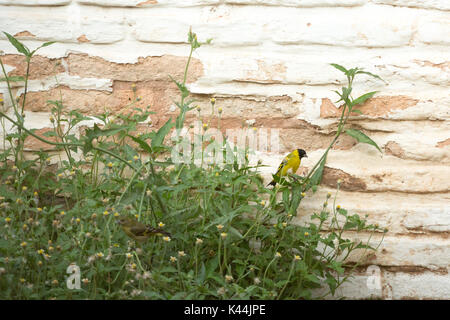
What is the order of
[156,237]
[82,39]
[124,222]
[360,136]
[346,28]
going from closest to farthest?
[124,222] → [156,237] → [360,136] → [346,28] → [82,39]

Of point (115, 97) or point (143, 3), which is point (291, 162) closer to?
point (115, 97)

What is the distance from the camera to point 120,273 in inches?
72.4

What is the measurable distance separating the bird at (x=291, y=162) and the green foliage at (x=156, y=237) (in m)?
0.06

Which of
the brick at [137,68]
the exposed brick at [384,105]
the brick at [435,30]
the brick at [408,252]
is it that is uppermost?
the brick at [435,30]

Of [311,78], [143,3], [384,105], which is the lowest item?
[384,105]

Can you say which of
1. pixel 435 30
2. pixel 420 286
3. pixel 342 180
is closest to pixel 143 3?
pixel 342 180

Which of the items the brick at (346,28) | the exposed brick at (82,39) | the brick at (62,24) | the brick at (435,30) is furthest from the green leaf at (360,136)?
the exposed brick at (82,39)

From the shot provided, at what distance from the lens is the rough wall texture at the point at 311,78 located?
2.34m

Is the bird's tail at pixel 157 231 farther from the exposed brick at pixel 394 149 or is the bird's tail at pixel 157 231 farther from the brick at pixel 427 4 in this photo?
the brick at pixel 427 4

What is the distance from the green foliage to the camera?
1713mm

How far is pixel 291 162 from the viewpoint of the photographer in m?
2.27

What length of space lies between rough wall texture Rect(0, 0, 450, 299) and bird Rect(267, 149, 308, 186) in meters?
0.10

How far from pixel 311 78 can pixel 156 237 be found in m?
1.06
